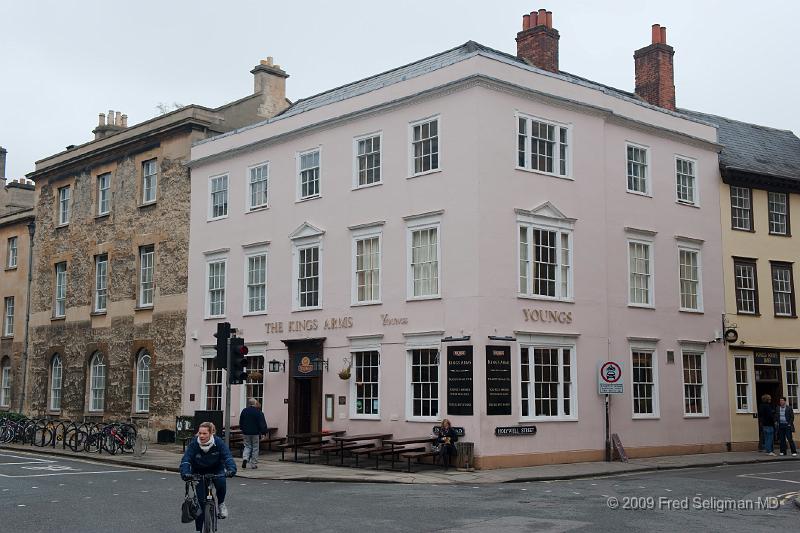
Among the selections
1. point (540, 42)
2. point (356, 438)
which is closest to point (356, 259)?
point (356, 438)

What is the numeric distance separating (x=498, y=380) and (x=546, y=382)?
1808mm

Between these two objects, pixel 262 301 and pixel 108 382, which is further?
pixel 108 382

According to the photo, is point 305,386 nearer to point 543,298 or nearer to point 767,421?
point 543,298

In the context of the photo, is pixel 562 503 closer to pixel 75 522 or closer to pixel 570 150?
pixel 75 522

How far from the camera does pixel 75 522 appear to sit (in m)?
13.1

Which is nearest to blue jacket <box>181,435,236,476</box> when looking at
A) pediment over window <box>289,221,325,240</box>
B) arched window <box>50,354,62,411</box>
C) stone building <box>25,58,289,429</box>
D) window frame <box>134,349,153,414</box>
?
pediment over window <box>289,221,325,240</box>

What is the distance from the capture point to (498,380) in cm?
2217

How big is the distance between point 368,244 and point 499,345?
16.8ft

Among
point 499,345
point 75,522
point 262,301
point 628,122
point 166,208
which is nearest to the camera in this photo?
point 75,522

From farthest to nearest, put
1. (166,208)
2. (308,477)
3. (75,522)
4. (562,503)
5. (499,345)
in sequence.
Result: (166,208) < (499,345) < (308,477) < (562,503) < (75,522)

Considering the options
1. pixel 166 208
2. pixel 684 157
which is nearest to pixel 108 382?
pixel 166 208

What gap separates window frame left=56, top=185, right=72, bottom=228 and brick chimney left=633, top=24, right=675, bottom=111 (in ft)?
75.3

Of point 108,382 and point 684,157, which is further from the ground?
point 684,157

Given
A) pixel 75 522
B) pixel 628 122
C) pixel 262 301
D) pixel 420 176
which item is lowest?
pixel 75 522
